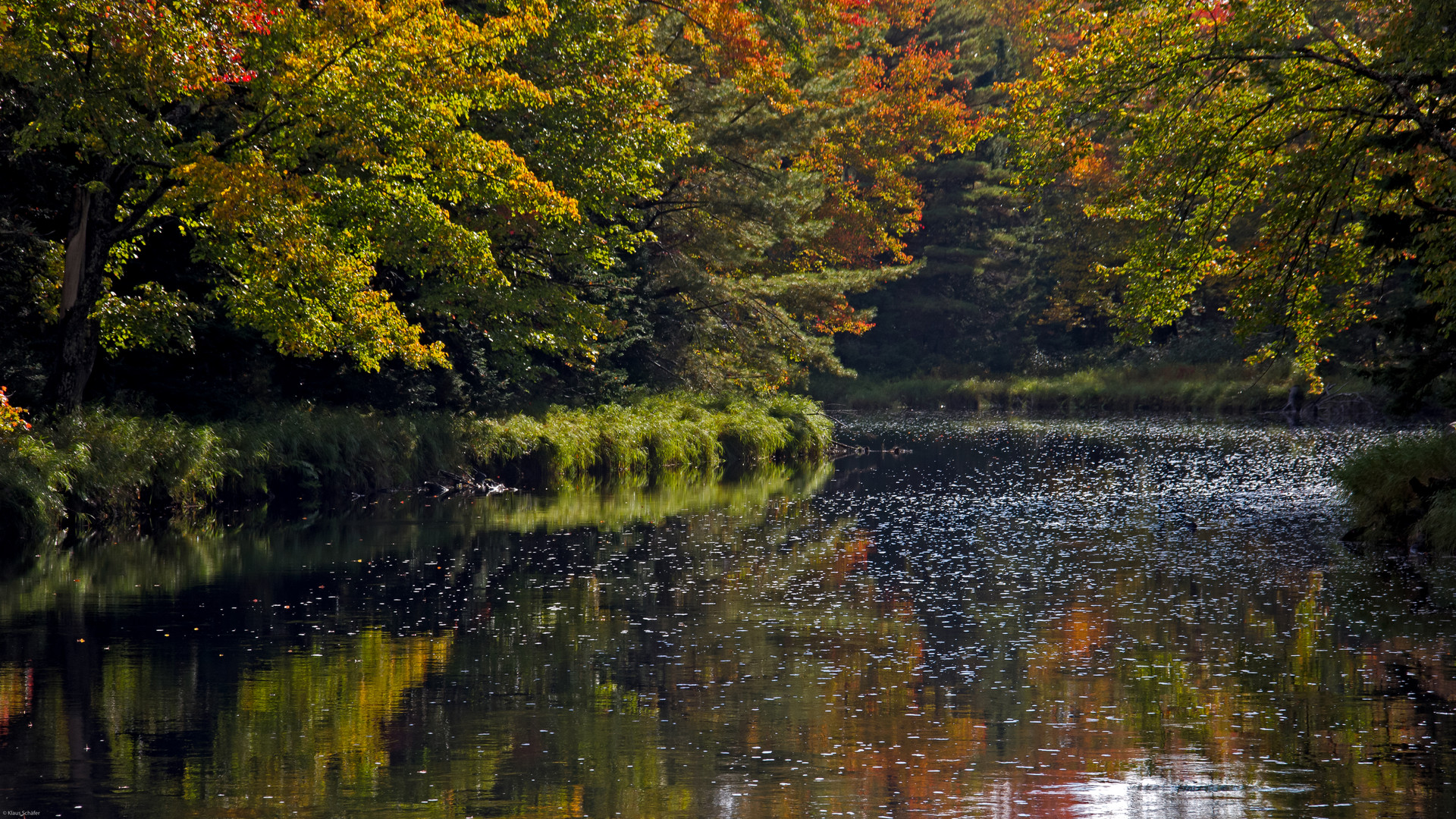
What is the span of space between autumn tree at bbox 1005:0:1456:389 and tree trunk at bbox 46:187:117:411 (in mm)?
13822

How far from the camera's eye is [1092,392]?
191ft

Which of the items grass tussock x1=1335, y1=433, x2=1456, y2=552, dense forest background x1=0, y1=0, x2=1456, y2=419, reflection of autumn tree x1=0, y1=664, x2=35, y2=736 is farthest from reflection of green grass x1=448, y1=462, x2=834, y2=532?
reflection of autumn tree x1=0, y1=664, x2=35, y2=736

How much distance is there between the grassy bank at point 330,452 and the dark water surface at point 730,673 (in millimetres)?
1622

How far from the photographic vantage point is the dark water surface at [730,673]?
7.56 meters

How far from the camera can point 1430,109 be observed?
53.5 ft

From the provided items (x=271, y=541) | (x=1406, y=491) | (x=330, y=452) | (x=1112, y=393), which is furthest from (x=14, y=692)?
(x=1112, y=393)

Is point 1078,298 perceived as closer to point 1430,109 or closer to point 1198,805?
point 1430,109

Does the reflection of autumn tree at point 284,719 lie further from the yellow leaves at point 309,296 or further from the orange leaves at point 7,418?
the yellow leaves at point 309,296

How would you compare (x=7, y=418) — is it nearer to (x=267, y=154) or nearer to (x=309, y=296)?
(x=309, y=296)

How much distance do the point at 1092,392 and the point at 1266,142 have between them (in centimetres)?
4110

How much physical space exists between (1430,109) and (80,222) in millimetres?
18725

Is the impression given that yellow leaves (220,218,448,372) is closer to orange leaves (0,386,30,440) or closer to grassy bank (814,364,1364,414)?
orange leaves (0,386,30,440)

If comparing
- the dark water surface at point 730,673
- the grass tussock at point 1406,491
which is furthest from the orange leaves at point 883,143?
the dark water surface at point 730,673

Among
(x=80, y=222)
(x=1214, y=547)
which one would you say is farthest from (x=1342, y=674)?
(x=80, y=222)
